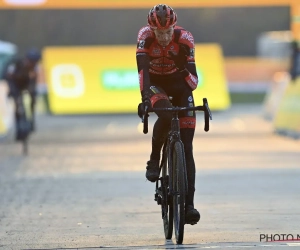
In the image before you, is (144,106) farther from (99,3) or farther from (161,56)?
(99,3)

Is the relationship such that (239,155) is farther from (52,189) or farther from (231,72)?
(231,72)

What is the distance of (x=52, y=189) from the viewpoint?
1223 centimetres

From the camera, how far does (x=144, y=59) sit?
8234 mm

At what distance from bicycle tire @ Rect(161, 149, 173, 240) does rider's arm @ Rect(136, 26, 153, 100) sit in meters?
0.70

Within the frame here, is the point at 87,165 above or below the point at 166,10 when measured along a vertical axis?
below

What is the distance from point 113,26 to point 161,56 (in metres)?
35.6

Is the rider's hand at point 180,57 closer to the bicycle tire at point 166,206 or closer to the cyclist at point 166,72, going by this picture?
the cyclist at point 166,72

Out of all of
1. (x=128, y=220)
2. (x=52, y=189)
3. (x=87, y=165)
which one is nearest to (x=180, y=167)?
(x=128, y=220)

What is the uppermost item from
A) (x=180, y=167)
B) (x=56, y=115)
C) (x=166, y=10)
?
(x=166, y=10)

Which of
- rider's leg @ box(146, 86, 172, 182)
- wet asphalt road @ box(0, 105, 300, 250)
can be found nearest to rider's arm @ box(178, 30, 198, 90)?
rider's leg @ box(146, 86, 172, 182)

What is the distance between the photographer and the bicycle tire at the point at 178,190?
780 cm

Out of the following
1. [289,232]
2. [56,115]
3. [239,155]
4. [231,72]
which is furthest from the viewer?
[231,72]

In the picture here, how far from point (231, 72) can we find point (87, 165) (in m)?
21.4

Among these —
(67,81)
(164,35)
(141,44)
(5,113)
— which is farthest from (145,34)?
(67,81)
